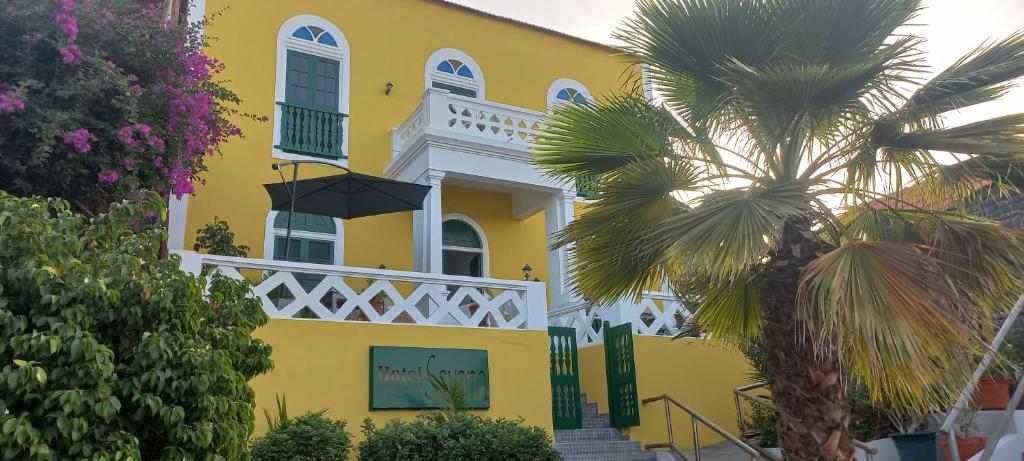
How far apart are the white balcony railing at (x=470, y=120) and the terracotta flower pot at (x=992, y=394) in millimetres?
6296

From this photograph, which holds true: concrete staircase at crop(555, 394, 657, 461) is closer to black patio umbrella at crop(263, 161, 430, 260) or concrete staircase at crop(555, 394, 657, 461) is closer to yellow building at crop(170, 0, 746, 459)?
yellow building at crop(170, 0, 746, 459)

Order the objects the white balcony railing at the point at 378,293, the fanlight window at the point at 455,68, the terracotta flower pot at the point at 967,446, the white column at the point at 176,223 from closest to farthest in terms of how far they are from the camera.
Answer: the terracotta flower pot at the point at 967,446
the white balcony railing at the point at 378,293
the white column at the point at 176,223
the fanlight window at the point at 455,68

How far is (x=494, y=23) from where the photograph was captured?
1487 centimetres

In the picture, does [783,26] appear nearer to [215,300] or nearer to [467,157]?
[215,300]

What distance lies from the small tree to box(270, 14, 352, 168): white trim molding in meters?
1.76

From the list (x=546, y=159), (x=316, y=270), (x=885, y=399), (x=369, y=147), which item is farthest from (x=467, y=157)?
(x=885, y=399)

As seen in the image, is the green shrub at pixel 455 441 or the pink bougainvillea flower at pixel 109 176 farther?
the pink bougainvillea flower at pixel 109 176

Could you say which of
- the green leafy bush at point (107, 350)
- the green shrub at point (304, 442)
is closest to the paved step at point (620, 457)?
the green shrub at point (304, 442)

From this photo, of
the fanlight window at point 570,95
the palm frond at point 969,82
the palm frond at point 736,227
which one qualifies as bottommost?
the palm frond at point 736,227

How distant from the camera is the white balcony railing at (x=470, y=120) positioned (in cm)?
1147

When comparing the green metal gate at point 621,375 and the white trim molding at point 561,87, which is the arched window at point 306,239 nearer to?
the green metal gate at point 621,375

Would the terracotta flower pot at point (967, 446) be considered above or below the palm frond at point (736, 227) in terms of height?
below

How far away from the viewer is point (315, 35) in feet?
43.0

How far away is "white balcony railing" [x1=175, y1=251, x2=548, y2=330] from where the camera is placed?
8289 millimetres
